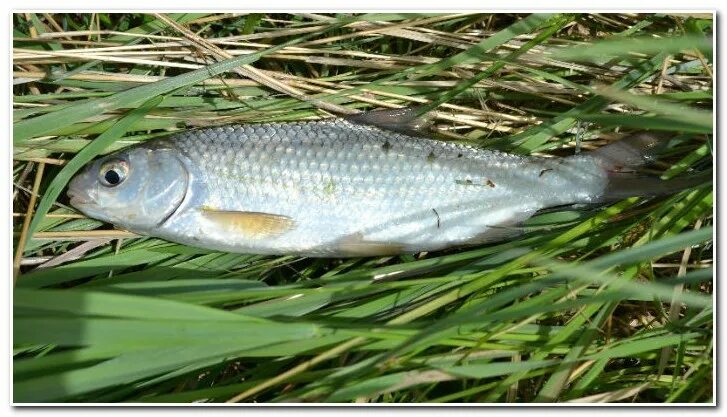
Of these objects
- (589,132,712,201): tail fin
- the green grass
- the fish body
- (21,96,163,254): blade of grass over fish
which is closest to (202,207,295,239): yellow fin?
the fish body

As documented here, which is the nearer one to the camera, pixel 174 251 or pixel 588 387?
pixel 588 387

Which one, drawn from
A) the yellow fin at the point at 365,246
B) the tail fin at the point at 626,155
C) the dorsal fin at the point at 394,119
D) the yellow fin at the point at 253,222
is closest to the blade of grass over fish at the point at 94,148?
the yellow fin at the point at 253,222

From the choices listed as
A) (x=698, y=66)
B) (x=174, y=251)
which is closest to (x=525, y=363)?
(x=174, y=251)

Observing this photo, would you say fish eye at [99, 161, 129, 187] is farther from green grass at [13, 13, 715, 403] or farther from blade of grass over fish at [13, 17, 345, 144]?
blade of grass over fish at [13, 17, 345, 144]

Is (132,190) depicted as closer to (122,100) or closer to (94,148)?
(94,148)

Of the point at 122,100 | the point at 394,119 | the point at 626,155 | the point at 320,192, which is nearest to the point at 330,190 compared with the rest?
the point at 320,192
